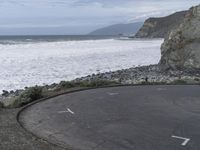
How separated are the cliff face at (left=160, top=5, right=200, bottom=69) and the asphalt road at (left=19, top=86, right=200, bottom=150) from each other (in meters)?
12.2

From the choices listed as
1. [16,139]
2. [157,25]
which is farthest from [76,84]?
[157,25]

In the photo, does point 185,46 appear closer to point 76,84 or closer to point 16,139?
point 76,84

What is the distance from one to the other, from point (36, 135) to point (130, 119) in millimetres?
2723

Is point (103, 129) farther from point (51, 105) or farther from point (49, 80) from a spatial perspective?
point (49, 80)

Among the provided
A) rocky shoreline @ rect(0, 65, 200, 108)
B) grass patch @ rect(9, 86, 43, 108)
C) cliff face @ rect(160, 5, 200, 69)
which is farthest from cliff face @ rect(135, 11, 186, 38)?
grass patch @ rect(9, 86, 43, 108)

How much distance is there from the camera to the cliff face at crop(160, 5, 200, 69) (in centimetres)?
2898

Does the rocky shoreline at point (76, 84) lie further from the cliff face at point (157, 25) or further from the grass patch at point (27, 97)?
the cliff face at point (157, 25)

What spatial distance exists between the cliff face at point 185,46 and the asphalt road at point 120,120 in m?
12.2

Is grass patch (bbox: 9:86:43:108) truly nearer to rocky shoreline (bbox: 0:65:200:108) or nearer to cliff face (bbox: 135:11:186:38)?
rocky shoreline (bbox: 0:65:200:108)

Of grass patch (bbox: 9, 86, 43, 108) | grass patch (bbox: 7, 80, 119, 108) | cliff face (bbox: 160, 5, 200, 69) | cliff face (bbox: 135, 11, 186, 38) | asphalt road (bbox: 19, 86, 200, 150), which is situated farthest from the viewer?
cliff face (bbox: 135, 11, 186, 38)

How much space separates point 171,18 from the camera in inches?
6914

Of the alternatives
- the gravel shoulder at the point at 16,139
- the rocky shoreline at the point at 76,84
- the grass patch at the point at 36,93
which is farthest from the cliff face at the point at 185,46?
the gravel shoulder at the point at 16,139

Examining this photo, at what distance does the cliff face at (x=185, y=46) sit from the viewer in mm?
28984

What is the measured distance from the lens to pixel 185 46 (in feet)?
97.9
